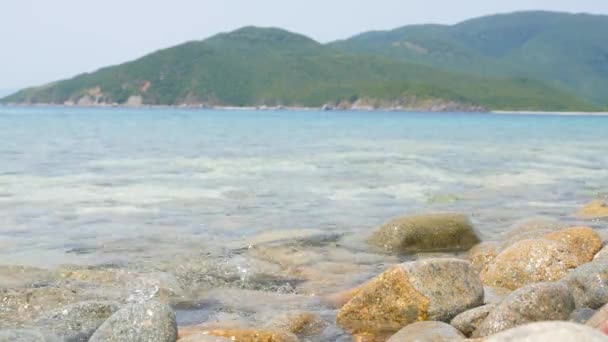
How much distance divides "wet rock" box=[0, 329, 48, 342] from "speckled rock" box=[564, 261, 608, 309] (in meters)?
6.79

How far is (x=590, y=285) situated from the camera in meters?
9.41

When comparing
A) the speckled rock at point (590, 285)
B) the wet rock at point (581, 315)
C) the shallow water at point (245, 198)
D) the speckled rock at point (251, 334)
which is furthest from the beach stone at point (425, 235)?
the speckled rock at point (251, 334)

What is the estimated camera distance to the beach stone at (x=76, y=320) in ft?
29.5

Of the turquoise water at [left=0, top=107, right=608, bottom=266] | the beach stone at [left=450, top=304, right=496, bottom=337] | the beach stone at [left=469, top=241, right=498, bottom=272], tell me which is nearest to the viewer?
the beach stone at [left=450, top=304, right=496, bottom=337]

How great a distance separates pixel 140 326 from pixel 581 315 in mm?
5280

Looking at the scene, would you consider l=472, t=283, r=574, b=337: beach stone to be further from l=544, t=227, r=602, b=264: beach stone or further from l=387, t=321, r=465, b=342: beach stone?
l=544, t=227, r=602, b=264: beach stone

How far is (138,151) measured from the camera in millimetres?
43000

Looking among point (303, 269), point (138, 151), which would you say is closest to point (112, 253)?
point (303, 269)

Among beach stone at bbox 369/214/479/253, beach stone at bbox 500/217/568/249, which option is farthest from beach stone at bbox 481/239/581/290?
beach stone at bbox 369/214/479/253

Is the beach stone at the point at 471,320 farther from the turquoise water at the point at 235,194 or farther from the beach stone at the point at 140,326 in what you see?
the turquoise water at the point at 235,194

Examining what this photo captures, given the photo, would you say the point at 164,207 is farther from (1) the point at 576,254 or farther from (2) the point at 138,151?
(2) the point at 138,151

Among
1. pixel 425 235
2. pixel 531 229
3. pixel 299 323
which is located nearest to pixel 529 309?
pixel 299 323

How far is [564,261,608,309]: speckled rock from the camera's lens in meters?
9.23

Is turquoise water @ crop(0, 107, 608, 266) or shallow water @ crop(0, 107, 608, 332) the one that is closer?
shallow water @ crop(0, 107, 608, 332)
